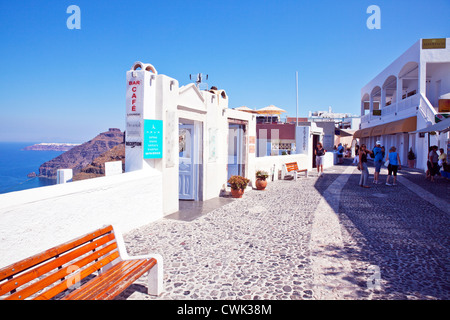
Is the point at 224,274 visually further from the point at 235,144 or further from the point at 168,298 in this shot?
the point at 235,144

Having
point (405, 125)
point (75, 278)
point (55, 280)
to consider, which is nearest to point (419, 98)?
point (405, 125)

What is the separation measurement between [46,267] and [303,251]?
11.7ft

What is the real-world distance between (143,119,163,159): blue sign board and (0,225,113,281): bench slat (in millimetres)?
3158

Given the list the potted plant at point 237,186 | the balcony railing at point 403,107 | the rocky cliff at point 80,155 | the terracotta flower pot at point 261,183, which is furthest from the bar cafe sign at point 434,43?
the rocky cliff at point 80,155

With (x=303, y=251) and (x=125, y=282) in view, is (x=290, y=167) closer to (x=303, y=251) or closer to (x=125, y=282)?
(x=303, y=251)

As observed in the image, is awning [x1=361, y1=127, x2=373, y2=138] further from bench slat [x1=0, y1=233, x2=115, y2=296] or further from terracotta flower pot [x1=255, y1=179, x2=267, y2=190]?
bench slat [x1=0, y1=233, x2=115, y2=296]

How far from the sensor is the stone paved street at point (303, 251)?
368 centimetres

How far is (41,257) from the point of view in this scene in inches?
103

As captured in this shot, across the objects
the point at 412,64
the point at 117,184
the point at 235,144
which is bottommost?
the point at 117,184

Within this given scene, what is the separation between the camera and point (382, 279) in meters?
3.95

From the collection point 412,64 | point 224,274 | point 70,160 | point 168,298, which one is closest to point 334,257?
point 224,274

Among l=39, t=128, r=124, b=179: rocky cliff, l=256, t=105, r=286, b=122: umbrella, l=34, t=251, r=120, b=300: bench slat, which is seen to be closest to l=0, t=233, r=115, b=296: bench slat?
l=34, t=251, r=120, b=300: bench slat
